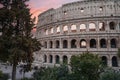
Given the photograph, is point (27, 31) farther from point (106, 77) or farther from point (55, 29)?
point (55, 29)

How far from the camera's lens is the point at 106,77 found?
16594mm

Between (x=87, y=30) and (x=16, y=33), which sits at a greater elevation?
(x=87, y=30)

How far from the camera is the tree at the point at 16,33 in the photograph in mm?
18814

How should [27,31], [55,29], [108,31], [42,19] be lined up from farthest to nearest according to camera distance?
[42,19]
[55,29]
[108,31]
[27,31]

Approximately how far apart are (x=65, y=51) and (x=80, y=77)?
19.5 m

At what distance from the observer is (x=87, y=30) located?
33.9 m

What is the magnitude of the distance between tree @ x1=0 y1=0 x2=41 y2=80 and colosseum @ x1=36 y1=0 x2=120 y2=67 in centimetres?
1345

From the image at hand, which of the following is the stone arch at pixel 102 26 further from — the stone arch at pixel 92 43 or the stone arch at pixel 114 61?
the stone arch at pixel 114 61

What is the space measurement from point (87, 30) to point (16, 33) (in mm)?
17551

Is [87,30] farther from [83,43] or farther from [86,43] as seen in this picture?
[83,43]

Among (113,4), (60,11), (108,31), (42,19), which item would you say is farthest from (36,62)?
(113,4)

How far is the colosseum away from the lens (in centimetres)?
3288

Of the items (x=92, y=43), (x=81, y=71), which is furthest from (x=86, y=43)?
(x=81, y=71)

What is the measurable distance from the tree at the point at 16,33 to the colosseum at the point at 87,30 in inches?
529
